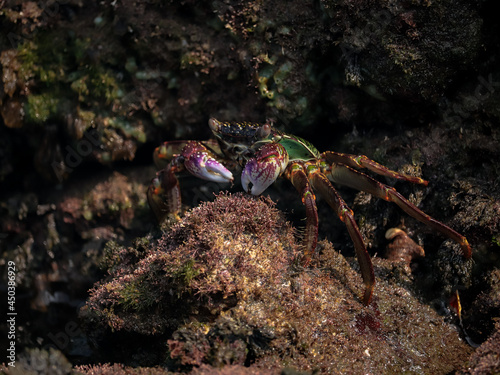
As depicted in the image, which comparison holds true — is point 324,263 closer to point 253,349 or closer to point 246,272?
point 246,272

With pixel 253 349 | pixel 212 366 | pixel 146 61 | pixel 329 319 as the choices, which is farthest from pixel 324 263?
pixel 146 61

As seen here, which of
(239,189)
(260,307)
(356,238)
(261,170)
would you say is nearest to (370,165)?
(356,238)

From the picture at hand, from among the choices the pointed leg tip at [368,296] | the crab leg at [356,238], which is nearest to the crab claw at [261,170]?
the crab leg at [356,238]

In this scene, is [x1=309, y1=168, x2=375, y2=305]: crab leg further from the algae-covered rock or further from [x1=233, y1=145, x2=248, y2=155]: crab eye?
[x1=233, y1=145, x2=248, y2=155]: crab eye

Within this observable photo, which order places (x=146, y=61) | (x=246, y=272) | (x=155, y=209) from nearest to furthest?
(x=246, y=272) < (x=155, y=209) < (x=146, y=61)

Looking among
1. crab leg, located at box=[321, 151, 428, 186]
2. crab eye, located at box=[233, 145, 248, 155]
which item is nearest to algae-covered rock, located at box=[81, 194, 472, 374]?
crab eye, located at box=[233, 145, 248, 155]

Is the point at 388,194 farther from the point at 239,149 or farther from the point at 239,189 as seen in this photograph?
the point at 239,189
